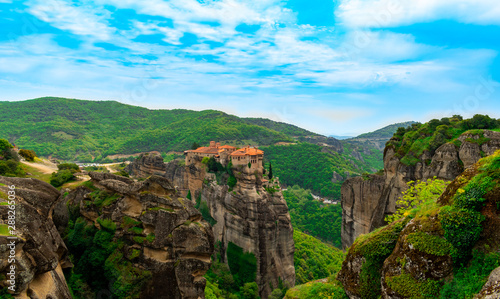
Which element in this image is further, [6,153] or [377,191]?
[377,191]

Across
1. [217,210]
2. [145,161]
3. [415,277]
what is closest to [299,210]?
[217,210]

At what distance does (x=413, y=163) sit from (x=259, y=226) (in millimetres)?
19619

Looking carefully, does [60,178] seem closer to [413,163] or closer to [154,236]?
[154,236]

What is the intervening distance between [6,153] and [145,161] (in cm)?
2784

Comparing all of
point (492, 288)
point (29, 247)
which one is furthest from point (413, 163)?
point (29, 247)

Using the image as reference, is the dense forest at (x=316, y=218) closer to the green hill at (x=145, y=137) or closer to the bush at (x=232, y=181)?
the green hill at (x=145, y=137)

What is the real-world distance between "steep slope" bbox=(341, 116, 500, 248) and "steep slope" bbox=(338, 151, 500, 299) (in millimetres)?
17516

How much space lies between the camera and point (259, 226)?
116 feet

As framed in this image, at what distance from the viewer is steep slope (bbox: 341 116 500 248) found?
2222cm

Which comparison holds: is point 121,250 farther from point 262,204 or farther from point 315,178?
point 315,178

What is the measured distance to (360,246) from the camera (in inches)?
376

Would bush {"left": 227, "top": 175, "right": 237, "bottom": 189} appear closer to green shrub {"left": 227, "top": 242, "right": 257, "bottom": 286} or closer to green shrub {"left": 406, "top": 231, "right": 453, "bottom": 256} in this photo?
green shrub {"left": 227, "top": 242, "right": 257, "bottom": 286}

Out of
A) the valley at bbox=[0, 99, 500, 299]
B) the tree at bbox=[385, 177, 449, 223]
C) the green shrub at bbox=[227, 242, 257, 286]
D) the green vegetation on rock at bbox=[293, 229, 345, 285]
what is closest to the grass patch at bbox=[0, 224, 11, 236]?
the valley at bbox=[0, 99, 500, 299]

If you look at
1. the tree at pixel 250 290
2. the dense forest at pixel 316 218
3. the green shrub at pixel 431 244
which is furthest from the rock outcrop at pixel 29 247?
the dense forest at pixel 316 218
